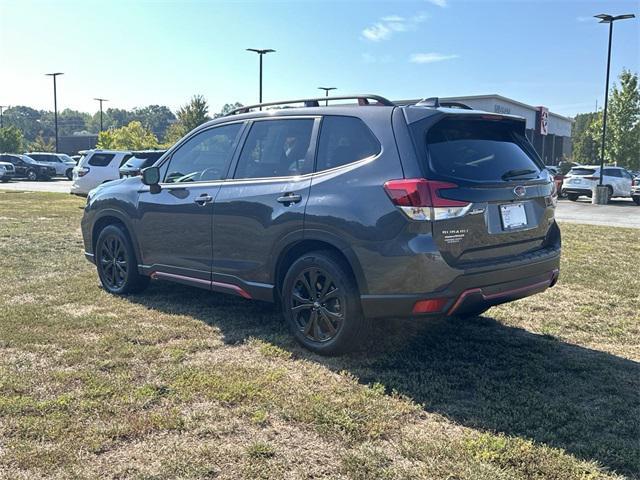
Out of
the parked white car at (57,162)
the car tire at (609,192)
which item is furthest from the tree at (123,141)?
the car tire at (609,192)

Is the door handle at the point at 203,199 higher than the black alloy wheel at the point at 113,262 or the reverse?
higher

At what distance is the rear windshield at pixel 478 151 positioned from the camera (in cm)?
399

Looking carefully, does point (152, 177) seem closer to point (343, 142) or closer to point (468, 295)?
point (343, 142)

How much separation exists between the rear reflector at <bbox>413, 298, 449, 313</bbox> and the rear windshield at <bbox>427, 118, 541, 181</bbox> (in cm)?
81

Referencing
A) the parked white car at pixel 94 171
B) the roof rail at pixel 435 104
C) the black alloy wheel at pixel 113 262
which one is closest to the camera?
the roof rail at pixel 435 104

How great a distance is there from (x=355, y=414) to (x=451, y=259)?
1.15 meters

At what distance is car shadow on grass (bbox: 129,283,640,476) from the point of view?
129 inches

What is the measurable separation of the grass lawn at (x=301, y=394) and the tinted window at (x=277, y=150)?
1.34 meters

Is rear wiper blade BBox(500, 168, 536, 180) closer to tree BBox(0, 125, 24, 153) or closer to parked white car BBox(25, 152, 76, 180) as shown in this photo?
parked white car BBox(25, 152, 76, 180)

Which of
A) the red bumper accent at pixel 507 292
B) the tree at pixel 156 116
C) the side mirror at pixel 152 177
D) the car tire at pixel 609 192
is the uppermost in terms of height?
the tree at pixel 156 116

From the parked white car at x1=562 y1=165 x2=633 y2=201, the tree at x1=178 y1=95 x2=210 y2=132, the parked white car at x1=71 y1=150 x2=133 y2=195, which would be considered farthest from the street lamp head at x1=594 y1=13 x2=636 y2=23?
the tree at x1=178 y1=95 x2=210 y2=132

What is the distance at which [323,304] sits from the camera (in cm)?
434

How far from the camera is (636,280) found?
284 inches

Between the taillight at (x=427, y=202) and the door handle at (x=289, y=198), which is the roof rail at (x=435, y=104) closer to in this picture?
the taillight at (x=427, y=202)
